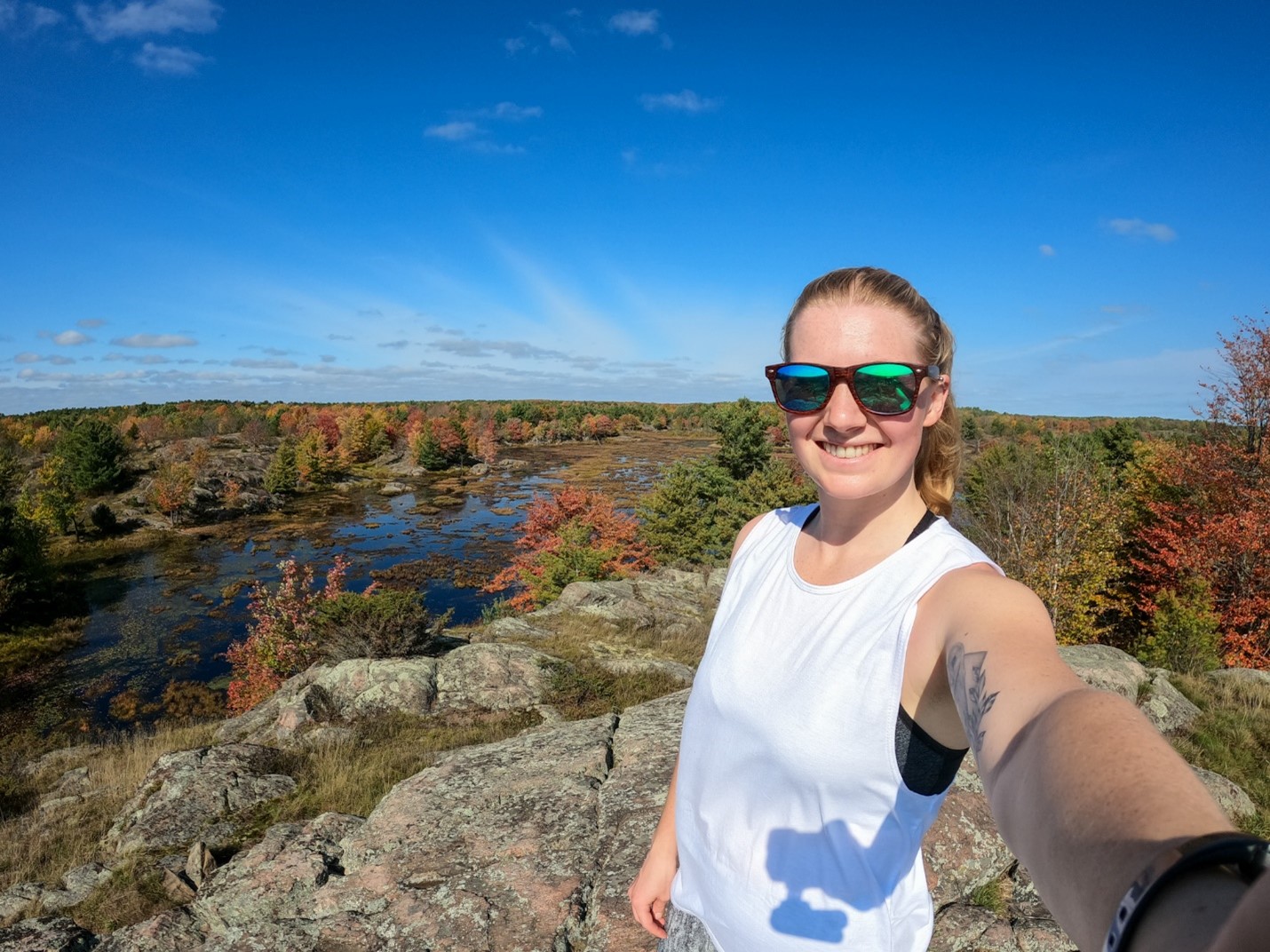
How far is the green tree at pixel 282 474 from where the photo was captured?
5500 centimetres

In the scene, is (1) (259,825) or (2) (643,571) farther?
(2) (643,571)

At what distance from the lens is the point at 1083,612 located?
1952cm

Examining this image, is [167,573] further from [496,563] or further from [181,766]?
[181,766]

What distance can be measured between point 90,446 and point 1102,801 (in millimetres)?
66134

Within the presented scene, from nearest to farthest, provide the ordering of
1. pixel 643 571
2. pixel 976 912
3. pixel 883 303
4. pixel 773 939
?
pixel 773 939, pixel 883 303, pixel 976 912, pixel 643 571

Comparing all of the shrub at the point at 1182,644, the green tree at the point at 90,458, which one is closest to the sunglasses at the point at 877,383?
the shrub at the point at 1182,644

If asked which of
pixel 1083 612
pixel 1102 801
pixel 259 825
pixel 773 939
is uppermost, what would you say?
pixel 1102 801

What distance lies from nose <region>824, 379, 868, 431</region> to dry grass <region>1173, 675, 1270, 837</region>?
248 inches

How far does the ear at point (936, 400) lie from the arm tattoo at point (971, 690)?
77 centimetres

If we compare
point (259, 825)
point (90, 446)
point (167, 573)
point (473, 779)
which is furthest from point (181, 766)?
point (90, 446)

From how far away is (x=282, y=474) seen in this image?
55688mm

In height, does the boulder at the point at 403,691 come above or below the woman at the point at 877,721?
below

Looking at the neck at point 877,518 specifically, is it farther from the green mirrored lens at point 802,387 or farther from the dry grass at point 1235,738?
the dry grass at point 1235,738

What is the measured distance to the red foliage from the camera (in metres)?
17.2
